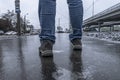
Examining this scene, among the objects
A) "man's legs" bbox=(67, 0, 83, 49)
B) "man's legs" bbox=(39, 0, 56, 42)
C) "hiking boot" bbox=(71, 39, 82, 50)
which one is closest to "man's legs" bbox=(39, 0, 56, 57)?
"man's legs" bbox=(39, 0, 56, 42)

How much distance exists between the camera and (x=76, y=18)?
3451mm

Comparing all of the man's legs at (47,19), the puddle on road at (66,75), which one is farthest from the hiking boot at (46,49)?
the puddle on road at (66,75)

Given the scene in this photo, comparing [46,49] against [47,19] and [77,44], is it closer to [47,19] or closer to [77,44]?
[47,19]

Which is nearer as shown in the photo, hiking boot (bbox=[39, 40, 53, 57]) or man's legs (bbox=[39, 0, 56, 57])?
hiking boot (bbox=[39, 40, 53, 57])

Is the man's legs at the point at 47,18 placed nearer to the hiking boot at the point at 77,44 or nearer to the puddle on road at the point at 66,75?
the hiking boot at the point at 77,44

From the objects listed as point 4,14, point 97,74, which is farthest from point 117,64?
point 4,14

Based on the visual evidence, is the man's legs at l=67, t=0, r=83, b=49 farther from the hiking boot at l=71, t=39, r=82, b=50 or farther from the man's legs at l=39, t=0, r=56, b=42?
the man's legs at l=39, t=0, r=56, b=42

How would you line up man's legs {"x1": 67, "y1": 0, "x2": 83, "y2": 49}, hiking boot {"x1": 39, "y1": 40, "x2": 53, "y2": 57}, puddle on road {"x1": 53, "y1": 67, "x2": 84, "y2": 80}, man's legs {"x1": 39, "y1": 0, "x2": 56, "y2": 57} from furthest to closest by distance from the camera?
man's legs {"x1": 67, "y1": 0, "x2": 83, "y2": 49}, man's legs {"x1": 39, "y1": 0, "x2": 56, "y2": 57}, hiking boot {"x1": 39, "y1": 40, "x2": 53, "y2": 57}, puddle on road {"x1": 53, "y1": 67, "x2": 84, "y2": 80}

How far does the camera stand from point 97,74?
1818mm

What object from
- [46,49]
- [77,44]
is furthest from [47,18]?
[77,44]

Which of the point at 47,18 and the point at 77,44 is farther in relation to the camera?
the point at 77,44

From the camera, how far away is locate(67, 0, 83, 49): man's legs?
11.1 ft

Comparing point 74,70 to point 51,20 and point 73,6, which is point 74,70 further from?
point 73,6

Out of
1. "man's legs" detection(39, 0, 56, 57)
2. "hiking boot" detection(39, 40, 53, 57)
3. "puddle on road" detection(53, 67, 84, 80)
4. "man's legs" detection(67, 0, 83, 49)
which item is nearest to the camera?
"puddle on road" detection(53, 67, 84, 80)
